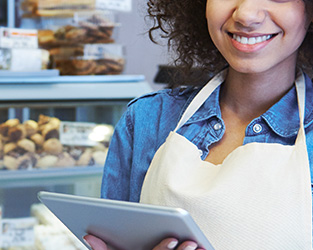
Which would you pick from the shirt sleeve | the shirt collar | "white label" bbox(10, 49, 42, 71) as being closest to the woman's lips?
the shirt collar

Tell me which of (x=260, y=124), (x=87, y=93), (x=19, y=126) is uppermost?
(x=260, y=124)

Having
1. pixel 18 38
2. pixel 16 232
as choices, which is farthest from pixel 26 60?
pixel 16 232

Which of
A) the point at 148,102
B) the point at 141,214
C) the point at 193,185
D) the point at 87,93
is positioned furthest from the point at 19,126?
the point at 141,214

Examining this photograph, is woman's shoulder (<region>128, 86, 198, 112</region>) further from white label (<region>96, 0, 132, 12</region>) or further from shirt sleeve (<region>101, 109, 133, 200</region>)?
white label (<region>96, 0, 132, 12</region>)

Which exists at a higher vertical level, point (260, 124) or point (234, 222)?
point (260, 124)

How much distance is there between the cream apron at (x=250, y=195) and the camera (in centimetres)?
92

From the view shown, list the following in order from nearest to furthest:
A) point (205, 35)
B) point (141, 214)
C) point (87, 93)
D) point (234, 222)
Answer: point (141, 214), point (234, 222), point (205, 35), point (87, 93)

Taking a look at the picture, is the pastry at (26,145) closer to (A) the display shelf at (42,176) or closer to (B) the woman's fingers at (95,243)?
(A) the display shelf at (42,176)

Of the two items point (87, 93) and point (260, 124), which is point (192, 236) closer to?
point (260, 124)

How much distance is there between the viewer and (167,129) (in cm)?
114

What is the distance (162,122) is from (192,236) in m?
0.42

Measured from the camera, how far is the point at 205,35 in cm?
126

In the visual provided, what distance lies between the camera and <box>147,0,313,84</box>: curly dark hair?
1.22m

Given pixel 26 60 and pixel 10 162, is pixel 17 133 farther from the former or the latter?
pixel 26 60
